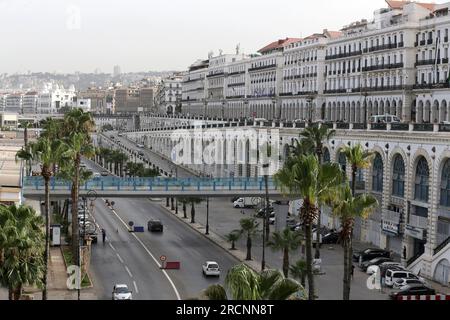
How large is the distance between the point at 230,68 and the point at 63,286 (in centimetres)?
12829

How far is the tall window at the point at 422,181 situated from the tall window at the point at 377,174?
21.8 feet

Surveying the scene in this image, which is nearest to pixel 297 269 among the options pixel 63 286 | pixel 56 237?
pixel 63 286

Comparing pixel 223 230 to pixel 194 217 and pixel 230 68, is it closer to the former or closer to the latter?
pixel 194 217

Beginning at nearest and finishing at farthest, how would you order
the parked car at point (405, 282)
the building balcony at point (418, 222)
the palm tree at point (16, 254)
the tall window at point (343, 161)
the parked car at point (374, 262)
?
1. the palm tree at point (16, 254)
2. the parked car at point (405, 282)
3. the parked car at point (374, 262)
4. the building balcony at point (418, 222)
5. the tall window at point (343, 161)

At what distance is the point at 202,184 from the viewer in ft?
231

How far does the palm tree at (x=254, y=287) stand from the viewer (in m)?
19.2

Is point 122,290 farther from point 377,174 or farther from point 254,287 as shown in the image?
point 377,174

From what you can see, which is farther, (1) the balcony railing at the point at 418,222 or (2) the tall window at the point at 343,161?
(2) the tall window at the point at 343,161

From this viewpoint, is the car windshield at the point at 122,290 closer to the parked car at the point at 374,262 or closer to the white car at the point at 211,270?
the white car at the point at 211,270

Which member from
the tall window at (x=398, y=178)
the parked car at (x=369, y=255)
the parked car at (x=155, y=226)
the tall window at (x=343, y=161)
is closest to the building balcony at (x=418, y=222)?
the tall window at (x=398, y=178)

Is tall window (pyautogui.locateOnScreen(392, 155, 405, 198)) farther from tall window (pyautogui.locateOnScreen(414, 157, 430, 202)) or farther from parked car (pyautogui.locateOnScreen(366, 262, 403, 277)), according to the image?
parked car (pyautogui.locateOnScreen(366, 262, 403, 277))

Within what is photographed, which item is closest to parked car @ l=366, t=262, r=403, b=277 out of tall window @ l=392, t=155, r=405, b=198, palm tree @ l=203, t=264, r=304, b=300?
tall window @ l=392, t=155, r=405, b=198

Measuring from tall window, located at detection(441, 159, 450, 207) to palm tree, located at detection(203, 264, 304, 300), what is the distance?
41495mm

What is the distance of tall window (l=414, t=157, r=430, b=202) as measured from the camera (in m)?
62.0
